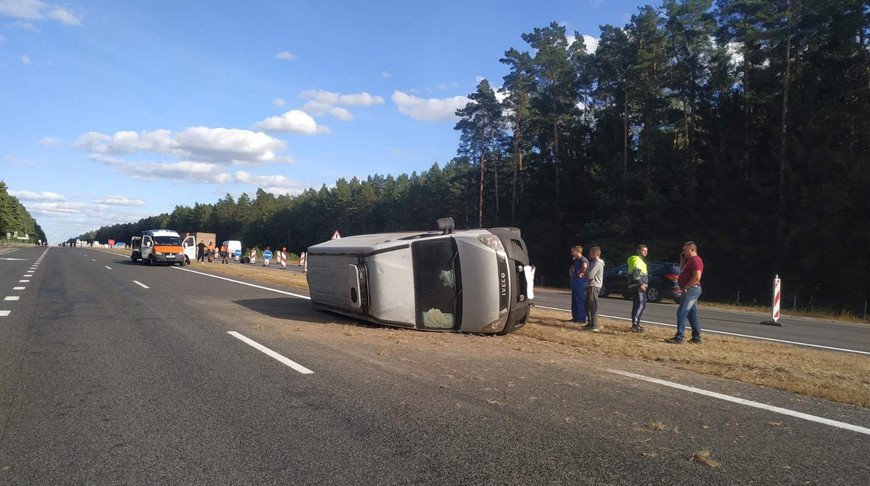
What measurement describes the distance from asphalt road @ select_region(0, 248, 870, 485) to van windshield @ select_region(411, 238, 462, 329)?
92 centimetres

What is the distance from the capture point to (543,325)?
11.0 m

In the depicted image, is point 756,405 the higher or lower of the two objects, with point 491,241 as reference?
lower

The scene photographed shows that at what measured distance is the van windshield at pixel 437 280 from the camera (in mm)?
8672

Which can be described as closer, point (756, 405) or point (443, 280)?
point (756, 405)

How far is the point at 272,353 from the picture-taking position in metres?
6.96

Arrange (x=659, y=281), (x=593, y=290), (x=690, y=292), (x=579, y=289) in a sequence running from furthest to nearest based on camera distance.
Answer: (x=659, y=281) → (x=579, y=289) → (x=593, y=290) → (x=690, y=292)

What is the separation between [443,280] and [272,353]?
2.93m

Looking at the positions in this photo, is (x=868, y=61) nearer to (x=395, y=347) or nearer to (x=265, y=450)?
(x=395, y=347)

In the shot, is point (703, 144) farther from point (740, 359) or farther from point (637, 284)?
point (740, 359)

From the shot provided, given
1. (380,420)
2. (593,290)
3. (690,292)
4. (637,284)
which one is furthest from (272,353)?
(637,284)

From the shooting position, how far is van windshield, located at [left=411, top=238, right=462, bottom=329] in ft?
28.5

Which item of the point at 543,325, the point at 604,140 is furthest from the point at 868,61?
the point at 543,325

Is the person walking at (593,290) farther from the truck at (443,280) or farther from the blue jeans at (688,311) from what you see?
the truck at (443,280)

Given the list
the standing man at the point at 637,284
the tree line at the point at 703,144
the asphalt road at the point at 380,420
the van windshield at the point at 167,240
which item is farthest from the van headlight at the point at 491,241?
the van windshield at the point at 167,240
